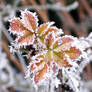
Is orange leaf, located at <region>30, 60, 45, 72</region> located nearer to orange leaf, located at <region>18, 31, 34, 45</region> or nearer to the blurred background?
orange leaf, located at <region>18, 31, 34, 45</region>

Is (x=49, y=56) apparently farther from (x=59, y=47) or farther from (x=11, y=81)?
(x=11, y=81)

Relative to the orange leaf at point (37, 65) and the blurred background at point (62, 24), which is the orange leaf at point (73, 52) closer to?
the orange leaf at point (37, 65)

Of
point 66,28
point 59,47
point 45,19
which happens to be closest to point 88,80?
point 66,28

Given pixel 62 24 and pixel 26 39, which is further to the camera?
pixel 62 24

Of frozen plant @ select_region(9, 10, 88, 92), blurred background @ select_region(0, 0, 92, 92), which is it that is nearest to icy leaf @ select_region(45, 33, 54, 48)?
frozen plant @ select_region(9, 10, 88, 92)

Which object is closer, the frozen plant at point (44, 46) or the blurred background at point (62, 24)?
the frozen plant at point (44, 46)

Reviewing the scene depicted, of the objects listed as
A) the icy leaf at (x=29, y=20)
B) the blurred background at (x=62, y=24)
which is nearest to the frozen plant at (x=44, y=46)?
the icy leaf at (x=29, y=20)

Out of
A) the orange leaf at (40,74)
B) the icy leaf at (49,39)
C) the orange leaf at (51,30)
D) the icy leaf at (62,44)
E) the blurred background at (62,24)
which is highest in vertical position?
the blurred background at (62,24)

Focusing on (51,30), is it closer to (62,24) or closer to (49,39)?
(49,39)

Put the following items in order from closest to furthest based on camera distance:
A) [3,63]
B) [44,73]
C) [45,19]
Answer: [44,73] → [3,63] → [45,19]

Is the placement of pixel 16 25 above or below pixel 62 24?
below

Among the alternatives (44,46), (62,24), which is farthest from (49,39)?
(62,24)
